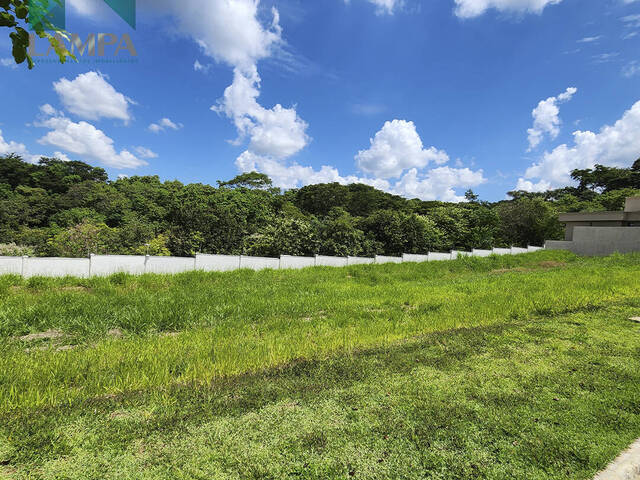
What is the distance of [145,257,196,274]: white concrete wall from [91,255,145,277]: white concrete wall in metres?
0.29

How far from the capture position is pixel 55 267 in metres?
9.43

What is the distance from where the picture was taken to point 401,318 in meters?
5.17

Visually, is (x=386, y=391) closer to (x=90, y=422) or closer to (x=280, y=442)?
(x=280, y=442)

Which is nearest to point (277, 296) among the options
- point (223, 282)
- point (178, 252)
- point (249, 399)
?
point (223, 282)

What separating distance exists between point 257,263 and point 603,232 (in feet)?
86.4

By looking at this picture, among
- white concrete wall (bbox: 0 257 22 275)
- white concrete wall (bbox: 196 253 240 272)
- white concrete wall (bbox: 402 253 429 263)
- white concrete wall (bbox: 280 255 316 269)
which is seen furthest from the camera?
white concrete wall (bbox: 402 253 429 263)

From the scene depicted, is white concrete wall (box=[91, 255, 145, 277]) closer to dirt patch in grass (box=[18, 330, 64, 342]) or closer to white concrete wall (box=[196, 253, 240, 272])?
white concrete wall (box=[196, 253, 240, 272])

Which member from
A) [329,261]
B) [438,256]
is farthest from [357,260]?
[438,256]

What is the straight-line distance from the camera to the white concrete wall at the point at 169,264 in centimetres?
1114

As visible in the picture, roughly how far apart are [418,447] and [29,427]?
2.68 m

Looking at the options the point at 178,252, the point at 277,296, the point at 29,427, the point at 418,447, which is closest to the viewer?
the point at 418,447

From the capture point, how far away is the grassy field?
1.75 m

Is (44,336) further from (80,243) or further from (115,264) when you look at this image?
(80,243)

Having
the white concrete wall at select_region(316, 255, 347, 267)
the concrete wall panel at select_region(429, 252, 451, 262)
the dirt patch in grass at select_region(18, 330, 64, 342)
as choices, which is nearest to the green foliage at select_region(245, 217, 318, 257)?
the white concrete wall at select_region(316, 255, 347, 267)
